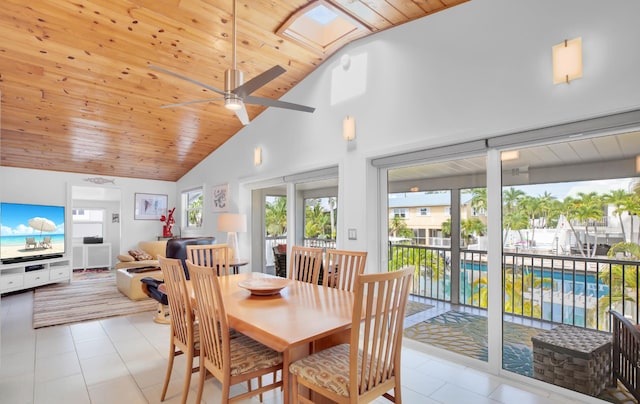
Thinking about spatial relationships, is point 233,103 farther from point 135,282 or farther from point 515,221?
point 135,282

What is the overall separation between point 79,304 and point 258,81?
4579 mm

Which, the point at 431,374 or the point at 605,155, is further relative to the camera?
the point at 431,374

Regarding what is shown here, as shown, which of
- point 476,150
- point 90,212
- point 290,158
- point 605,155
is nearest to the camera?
point 605,155

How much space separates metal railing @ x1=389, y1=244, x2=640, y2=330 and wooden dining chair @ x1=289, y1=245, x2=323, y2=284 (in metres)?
1.12

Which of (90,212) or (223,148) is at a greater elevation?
A: (223,148)

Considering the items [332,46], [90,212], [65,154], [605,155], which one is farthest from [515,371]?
[90,212]

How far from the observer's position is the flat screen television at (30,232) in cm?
545

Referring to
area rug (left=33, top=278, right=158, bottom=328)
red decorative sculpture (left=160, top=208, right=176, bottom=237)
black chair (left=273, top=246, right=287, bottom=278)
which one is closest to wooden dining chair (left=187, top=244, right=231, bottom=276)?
black chair (left=273, top=246, right=287, bottom=278)

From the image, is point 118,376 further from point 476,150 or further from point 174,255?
point 476,150

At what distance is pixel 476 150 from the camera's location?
2.79 m

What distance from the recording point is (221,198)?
6172 mm

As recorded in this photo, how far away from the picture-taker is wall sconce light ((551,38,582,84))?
221 cm

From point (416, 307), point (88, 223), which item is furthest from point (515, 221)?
point (88, 223)

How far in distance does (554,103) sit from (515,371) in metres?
2.00
